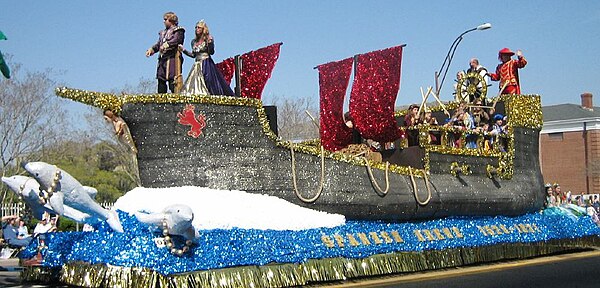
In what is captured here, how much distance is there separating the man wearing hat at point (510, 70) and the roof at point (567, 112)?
82.4ft

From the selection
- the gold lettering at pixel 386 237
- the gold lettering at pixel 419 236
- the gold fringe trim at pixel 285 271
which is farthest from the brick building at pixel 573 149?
the gold lettering at pixel 386 237

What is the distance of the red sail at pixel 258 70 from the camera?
10.9m

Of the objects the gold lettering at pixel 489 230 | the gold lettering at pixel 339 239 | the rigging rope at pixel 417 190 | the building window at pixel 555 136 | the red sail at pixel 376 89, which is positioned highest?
the red sail at pixel 376 89

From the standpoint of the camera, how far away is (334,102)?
487 inches

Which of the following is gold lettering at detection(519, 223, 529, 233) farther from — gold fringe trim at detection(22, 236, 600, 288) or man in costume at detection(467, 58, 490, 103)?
man in costume at detection(467, 58, 490, 103)

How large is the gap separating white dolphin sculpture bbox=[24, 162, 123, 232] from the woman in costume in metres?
2.08

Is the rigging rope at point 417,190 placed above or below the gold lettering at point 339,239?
above

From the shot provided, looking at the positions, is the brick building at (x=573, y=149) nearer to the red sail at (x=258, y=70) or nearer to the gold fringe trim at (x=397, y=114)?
the gold fringe trim at (x=397, y=114)

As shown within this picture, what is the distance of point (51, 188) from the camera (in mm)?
8352

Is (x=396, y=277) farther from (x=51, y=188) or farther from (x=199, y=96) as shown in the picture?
(x=51, y=188)

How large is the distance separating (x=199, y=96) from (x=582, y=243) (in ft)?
29.8

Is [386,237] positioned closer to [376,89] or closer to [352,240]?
[352,240]

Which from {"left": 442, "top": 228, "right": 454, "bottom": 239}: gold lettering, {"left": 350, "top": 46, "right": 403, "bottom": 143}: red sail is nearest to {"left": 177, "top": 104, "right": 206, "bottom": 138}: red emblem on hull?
{"left": 350, "top": 46, "right": 403, "bottom": 143}: red sail

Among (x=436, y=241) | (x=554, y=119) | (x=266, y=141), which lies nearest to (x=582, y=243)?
(x=436, y=241)
